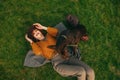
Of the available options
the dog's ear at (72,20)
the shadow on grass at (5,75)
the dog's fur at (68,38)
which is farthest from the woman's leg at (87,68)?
the shadow on grass at (5,75)

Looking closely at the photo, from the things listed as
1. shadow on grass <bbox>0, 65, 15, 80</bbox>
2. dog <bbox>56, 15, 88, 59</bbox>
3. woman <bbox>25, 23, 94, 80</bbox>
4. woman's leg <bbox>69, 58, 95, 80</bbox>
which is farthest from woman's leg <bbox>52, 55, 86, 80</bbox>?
shadow on grass <bbox>0, 65, 15, 80</bbox>

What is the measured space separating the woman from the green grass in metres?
0.54

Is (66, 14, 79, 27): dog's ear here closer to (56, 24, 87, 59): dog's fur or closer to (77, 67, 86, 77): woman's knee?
(56, 24, 87, 59): dog's fur

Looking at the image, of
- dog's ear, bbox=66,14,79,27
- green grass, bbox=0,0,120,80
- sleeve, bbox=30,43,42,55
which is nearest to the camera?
sleeve, bbox=30,43,42,55

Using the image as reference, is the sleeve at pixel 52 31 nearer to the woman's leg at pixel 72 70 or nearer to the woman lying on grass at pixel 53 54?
the woman lying on grass at pixel 53 54

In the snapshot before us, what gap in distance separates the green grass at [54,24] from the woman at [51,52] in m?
0.54

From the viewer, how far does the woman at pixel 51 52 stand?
8.84 meters

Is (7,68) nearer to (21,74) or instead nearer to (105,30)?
(21,74)

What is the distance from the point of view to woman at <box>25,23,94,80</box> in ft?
29.0

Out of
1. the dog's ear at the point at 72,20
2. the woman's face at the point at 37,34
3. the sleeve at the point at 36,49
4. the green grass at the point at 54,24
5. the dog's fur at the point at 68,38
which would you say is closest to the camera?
the dog's fur at the point at 68,38

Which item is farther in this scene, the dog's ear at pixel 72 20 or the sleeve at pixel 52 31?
the dog's ear at pixel 72 20

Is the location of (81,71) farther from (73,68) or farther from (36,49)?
(36,49)

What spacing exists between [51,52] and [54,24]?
3.84ft

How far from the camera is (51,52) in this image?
29.6 feet
